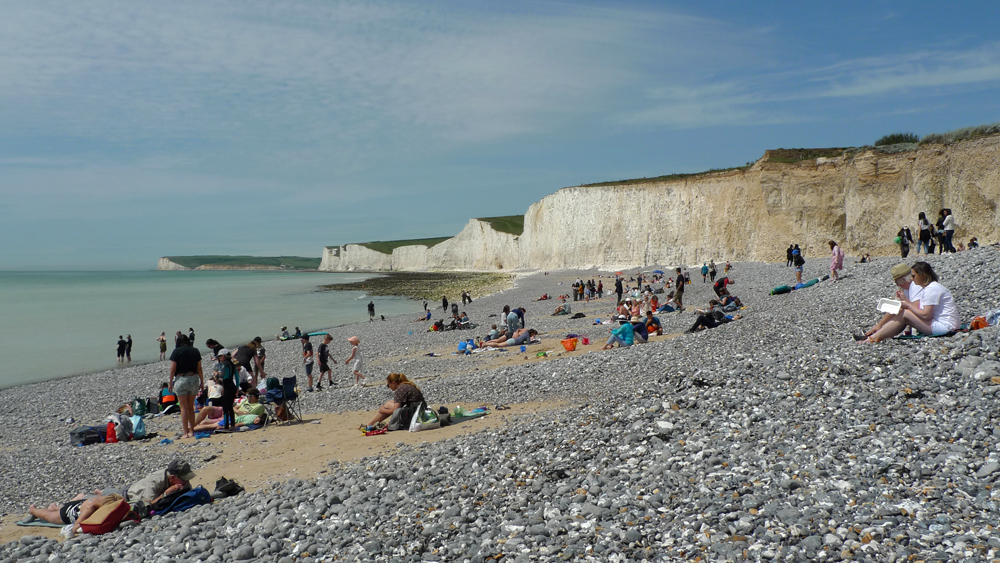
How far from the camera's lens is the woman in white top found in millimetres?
7336

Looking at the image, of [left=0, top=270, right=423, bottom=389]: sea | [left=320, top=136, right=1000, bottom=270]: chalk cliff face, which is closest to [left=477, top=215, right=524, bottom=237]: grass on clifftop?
[left=320, top=136, right=1000, bottom=270]: chalk cliff face

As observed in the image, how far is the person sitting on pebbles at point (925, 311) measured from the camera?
7.34 meters

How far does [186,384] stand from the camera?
31.0ft

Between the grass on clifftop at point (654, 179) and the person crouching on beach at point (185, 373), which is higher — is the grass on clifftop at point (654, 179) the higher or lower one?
the higher one

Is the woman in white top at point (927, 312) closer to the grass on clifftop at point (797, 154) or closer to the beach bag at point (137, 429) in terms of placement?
the beach bag at point (137, 429)

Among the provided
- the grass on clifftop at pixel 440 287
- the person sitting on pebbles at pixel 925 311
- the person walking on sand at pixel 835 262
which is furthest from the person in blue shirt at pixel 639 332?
the grass on clifftop at pixel 440 287

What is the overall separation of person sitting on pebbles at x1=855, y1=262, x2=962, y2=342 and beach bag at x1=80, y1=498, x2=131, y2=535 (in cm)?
933

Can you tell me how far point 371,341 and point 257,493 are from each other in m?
17.3

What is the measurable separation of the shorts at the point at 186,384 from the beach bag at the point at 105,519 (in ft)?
11.5

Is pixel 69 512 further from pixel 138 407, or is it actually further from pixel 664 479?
pixel 138 407

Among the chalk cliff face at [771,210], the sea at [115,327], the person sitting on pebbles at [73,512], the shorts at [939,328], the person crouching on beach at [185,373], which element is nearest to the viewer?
the person sitting on pebbles at [73,512]

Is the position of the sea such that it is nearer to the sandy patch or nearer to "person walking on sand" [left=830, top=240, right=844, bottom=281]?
the sandy patch

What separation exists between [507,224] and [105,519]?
10346 centimetres

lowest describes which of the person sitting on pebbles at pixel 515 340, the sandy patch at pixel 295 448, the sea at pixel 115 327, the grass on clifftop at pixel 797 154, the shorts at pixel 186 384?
the sea at pixel 115 327
